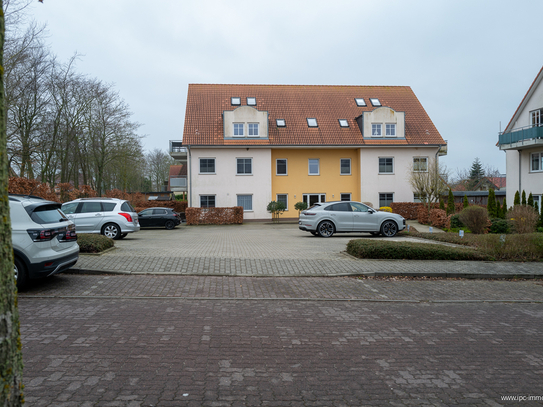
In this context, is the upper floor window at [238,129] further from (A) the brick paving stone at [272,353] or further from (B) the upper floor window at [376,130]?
(A) the brick paving stone at [272,353]

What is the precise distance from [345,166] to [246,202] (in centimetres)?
945

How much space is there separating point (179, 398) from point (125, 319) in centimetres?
259

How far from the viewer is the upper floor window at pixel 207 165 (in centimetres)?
3375

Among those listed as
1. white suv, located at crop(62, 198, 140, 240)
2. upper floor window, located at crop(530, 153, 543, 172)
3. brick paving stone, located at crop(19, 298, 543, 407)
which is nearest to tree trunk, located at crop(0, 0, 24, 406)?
brick paving stone, located at crop(19, 298, 543, 407)

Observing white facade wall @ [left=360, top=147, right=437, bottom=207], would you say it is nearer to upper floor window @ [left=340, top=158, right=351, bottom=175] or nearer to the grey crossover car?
upper floor window @ [left=340, top=158, right=351, bottom=175]

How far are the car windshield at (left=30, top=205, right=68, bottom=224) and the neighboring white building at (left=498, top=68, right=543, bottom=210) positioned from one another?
100 feet

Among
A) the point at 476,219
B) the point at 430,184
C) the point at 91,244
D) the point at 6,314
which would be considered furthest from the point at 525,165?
the point at 6,314

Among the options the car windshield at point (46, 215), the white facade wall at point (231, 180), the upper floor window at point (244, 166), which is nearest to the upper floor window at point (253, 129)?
the white facade wall at point (231, 180)

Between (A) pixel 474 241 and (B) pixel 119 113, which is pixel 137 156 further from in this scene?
(A) pixel 474 241

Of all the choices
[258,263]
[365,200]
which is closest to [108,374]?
[258,263]

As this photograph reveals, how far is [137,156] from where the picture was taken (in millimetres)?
39156

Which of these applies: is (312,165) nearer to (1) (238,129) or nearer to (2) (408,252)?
(1) (238,129)

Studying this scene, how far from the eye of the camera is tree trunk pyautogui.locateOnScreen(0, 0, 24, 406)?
2.10 meters

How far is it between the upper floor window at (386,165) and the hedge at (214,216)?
43.2 ft
